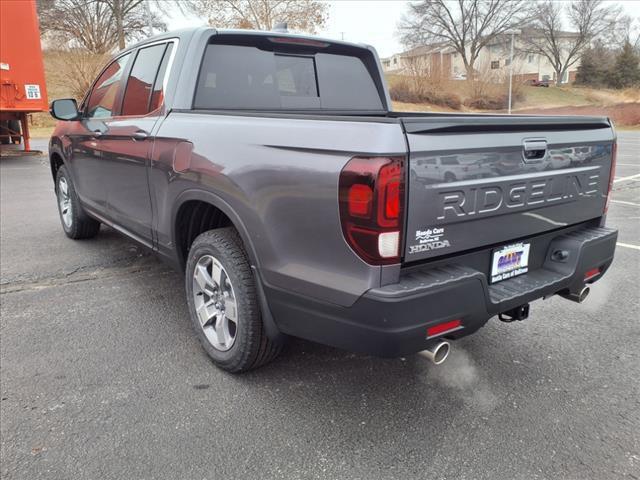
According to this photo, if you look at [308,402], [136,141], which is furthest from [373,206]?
[136,141]

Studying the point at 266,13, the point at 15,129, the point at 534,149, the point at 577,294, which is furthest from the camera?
the point at 266,13

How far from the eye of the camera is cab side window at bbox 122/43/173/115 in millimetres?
3480

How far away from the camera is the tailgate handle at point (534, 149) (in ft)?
7.76

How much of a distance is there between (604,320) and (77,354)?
3.48m

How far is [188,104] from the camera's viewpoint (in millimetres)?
3217

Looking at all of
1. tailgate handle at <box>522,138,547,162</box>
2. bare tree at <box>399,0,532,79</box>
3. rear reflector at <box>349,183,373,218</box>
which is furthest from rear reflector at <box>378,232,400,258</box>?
bare tree at <box>399,0,532,79</box>

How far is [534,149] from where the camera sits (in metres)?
2.40

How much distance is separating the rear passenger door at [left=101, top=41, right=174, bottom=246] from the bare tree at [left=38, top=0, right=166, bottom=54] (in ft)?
107

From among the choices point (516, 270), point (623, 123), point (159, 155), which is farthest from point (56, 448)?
point (623, 123)

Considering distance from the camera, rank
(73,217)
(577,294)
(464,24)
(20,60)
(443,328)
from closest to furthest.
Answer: (443,328) < (577,294) < (73,217) < (20,60) < (464,24)

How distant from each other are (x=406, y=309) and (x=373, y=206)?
0.42 m

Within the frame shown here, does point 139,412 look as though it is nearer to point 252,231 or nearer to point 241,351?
point 241,351

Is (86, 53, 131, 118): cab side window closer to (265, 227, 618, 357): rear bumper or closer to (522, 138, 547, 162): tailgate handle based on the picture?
(265, 227, 618, 357): rear bumper

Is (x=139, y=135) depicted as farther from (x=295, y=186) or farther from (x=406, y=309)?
(x=406, y=309)
